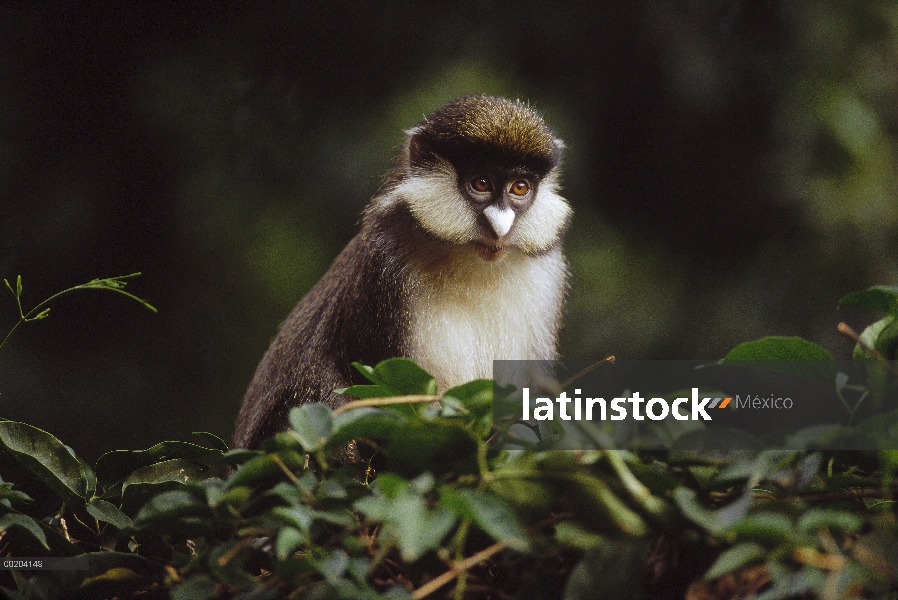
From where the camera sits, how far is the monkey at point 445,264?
1.48m

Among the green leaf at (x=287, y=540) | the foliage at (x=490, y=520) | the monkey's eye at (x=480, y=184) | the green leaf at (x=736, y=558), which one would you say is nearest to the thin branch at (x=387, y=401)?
the foliage at (x=490, y=520)

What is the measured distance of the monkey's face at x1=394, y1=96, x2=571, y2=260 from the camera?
4.90ft

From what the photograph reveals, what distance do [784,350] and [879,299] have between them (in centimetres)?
9

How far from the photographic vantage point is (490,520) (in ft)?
1.61

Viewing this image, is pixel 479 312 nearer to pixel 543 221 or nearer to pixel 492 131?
A: pixel 543 221

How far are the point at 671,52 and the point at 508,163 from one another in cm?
122

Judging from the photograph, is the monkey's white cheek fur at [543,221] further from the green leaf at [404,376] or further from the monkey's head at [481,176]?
the green leaf at [404,376]

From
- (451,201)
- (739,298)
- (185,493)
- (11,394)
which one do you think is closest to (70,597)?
(185,493)

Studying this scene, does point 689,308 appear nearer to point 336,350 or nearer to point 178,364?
point 336,350

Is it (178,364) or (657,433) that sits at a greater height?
(657,433)

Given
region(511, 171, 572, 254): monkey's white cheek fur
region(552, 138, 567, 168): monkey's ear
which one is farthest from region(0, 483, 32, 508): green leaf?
region(552, 138, 567, 168): monkey's ear

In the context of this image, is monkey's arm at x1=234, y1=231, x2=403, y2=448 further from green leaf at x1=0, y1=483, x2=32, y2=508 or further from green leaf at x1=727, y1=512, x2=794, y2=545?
green leaf at x1=727, y1=512, x2=794, y2=545

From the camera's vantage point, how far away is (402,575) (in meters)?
0.59

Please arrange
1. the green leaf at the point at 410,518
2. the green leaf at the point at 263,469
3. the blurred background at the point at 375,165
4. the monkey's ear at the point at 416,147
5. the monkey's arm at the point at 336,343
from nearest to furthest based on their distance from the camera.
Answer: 1. the green leaf at the point at 410,518
2. the green leaf at the point at 263,469
3. the monkey's arm at the point at 336,343
4. the monkey's ear at the point at 416,147
5. the blurred background at the point at 375,165
